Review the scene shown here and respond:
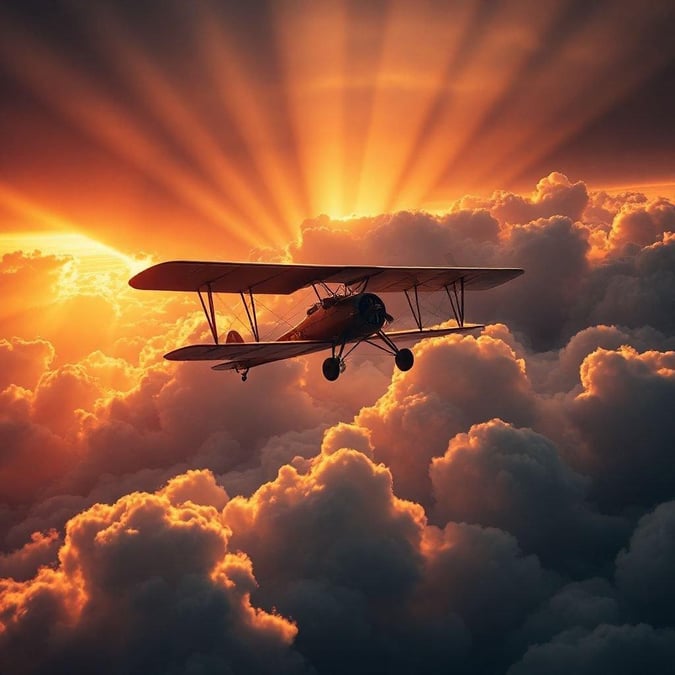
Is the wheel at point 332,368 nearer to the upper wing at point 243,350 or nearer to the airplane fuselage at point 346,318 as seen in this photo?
the upper wing at point 243,350

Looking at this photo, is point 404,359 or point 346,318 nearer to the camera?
point 346,318

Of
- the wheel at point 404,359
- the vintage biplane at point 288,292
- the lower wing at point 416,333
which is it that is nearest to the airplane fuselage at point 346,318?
the vintage biplane at point 288,292

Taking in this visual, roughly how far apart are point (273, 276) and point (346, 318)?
15.5 feet

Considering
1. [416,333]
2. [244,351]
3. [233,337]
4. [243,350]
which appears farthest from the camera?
[233,337]

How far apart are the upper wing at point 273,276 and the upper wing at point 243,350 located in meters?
3.69

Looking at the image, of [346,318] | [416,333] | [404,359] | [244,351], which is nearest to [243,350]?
[244,351]

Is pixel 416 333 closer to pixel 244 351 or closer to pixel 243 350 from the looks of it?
pixel 244 351

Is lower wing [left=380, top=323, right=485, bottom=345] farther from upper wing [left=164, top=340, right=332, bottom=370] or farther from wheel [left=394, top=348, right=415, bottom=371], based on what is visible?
upper wing [left=164, top=340, right=332, bottom=370]

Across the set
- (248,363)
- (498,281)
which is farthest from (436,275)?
(248,363)

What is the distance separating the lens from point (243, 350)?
2948 cm

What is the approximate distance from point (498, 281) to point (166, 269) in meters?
29.2

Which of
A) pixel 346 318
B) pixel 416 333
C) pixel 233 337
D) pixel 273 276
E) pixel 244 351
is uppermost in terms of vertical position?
pixel 273 276

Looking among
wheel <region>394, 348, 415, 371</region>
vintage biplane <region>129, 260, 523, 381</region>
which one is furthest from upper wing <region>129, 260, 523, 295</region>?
wheel <region>394, 348, 415, 371</region>

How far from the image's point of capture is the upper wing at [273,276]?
29.3 metres
